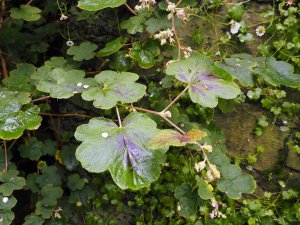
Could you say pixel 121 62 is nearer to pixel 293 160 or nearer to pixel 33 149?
pixel 33 149

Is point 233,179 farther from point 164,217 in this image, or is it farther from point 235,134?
point 164,217

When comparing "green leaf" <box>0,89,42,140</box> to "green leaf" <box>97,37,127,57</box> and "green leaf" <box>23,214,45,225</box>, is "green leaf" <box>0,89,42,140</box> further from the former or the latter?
"green leaf" <box>23,214,45,225</box>

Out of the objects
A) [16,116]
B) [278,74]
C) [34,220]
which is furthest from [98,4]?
[34,220]

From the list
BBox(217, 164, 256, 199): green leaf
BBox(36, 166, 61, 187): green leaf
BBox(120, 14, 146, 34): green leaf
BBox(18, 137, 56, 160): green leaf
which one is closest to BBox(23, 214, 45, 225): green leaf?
BBox(36, 166, 61, 187): green leaf

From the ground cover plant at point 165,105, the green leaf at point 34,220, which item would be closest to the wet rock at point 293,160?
the ground cover plant at point 165,105

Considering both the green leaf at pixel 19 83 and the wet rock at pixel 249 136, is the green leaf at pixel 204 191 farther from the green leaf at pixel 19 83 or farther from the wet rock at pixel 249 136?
the green leaf at pixel 19 83

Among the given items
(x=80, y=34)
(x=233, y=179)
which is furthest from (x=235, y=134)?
(x=80, y=34)
